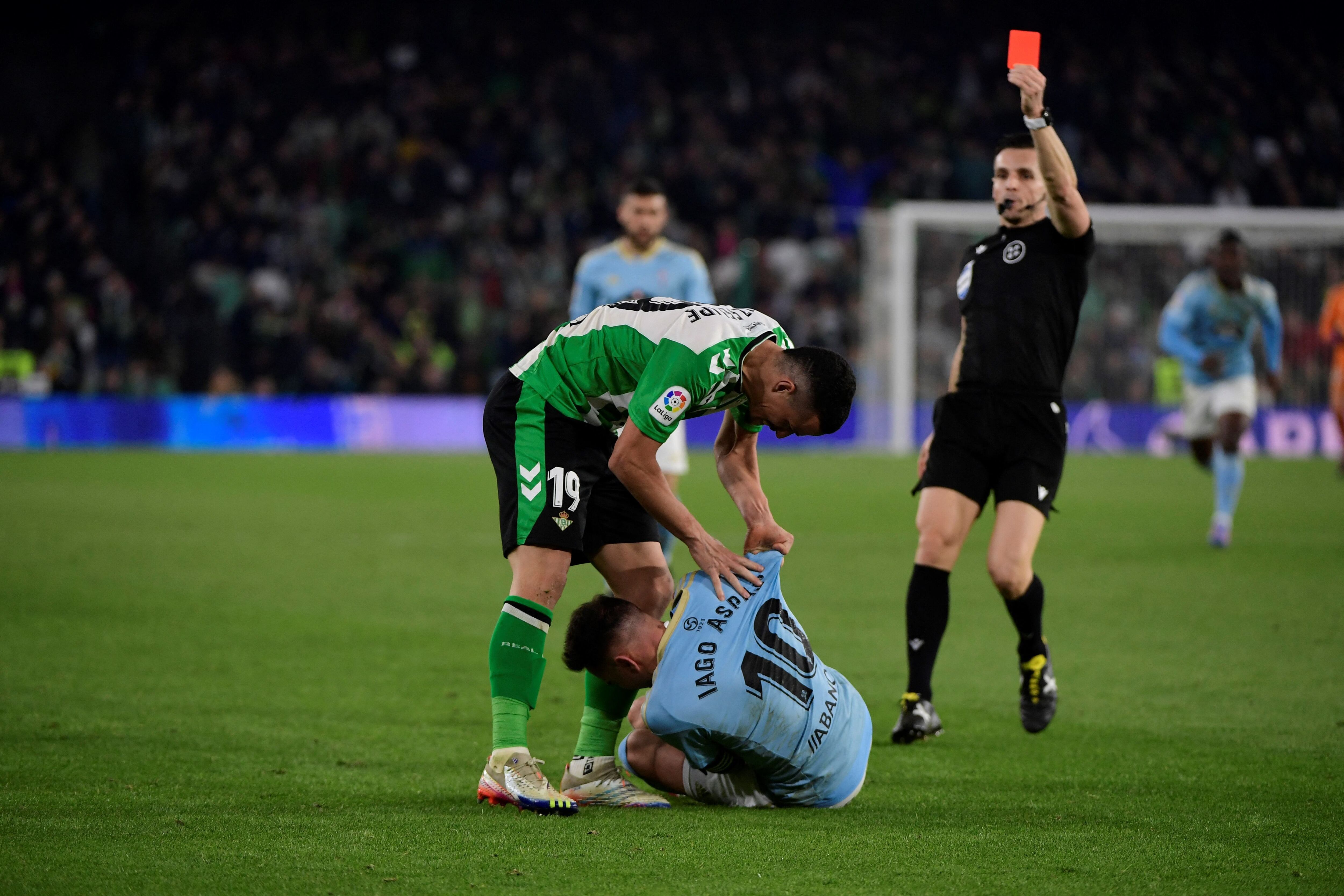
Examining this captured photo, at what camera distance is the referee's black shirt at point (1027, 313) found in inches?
220

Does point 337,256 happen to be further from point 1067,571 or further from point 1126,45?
point 1067,571

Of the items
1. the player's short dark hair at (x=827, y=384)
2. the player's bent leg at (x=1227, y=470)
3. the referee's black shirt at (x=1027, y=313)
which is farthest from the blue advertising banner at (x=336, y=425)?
the player's short dark hair at (x=827, y=384)

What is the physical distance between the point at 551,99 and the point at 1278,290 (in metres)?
13.4

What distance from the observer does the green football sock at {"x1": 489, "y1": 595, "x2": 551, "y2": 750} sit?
171 inches

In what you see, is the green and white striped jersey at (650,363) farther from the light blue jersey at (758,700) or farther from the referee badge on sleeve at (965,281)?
the referee badge on sleeve at (965,281)

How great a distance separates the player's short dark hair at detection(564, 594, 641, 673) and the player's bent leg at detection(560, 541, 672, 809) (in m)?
0.23

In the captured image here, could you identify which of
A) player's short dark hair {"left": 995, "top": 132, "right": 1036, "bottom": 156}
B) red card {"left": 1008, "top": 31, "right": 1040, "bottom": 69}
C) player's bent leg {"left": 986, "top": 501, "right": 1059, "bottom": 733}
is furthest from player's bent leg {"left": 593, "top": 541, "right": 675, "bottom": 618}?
player's short dark hair {"left": 995, "top": 132, "right": 1036, "bottom": 156}

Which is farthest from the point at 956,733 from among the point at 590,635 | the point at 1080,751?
the point at 590,635

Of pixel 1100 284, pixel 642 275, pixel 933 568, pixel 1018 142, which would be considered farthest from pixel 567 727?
pixel 1100 284

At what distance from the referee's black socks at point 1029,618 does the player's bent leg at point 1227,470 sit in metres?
6.27

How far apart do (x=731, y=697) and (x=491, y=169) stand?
79.2 feet

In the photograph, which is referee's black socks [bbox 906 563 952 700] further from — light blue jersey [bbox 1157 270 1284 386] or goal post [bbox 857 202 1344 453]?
goal post [bbox 857 202 1344 453]

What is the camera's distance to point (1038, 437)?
18.1 feet

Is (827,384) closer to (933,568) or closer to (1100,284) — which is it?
(933,568)
